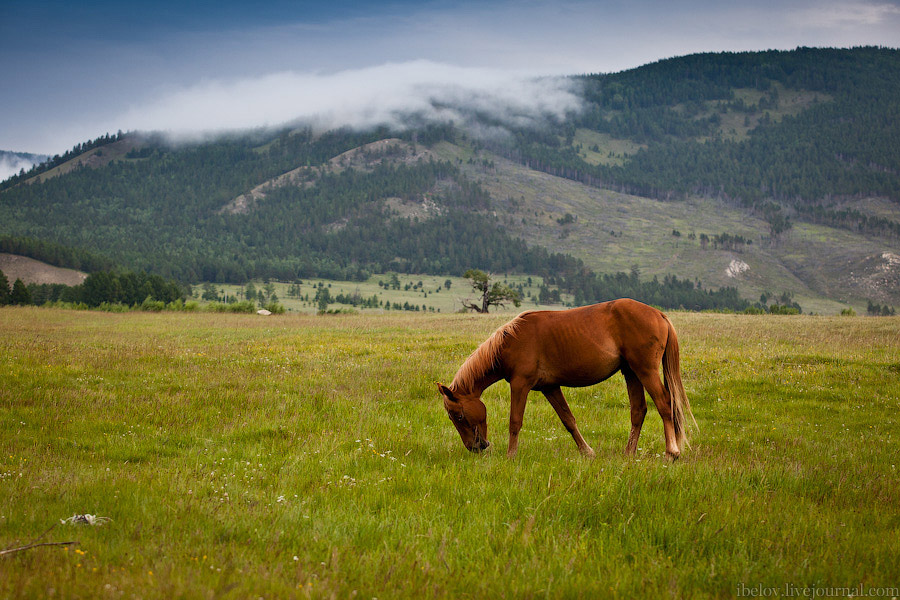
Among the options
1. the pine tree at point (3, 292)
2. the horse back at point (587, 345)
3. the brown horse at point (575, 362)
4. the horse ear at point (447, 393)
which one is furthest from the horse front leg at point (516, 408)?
the pine tree at point (3, 292)

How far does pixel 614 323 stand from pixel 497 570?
486cm

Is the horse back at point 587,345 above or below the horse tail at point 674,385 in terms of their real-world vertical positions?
above

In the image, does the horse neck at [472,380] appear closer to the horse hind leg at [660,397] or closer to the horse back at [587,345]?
the horse back at [587,345]

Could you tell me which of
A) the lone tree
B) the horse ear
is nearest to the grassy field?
the horse ear

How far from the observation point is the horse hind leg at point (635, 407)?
26.8 feet

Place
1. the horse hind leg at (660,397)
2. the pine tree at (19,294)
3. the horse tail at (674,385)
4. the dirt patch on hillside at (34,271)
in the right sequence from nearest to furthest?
the horse hind leg at (660,397) < the horse tail at (674,385) < the pine tree at (19,294) < the dirt patch on hillside at (34,271)

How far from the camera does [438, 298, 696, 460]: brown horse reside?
7.88 meters

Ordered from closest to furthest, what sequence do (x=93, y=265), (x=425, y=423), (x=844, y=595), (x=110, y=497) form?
1. (x=844, y=595)
2. (x=110, y=497)
3. (x=425, y=423)
4. (x=93, y=265)

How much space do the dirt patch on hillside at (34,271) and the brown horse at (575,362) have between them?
146 m

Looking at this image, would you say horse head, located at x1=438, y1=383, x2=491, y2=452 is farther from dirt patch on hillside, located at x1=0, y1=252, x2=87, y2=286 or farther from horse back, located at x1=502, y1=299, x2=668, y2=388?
dirt patch on hillside, located at x1=0, y1=252, x2=87, y2=286

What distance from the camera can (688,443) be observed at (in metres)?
8.23

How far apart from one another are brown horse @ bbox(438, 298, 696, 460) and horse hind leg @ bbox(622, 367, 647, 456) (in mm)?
16

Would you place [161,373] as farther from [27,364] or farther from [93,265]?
[93,265]

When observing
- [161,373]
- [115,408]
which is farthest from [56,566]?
[161,373]
